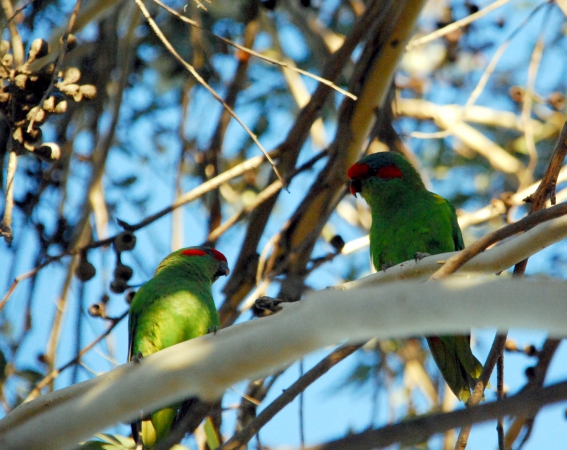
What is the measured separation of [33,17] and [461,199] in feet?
11.8

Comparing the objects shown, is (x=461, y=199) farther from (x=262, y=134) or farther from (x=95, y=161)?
(x=95, y=161)

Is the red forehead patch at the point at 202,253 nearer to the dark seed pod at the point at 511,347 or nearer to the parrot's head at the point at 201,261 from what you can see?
the parrot's head at the point at 201,261

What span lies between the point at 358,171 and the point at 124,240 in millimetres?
1522

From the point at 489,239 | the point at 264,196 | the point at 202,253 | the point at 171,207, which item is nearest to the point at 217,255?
the point at 202,253

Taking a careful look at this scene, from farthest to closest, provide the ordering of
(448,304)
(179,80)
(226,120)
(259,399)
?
1. (179,80)
2. (226,120)
3. (259,399)
4. (448,304)

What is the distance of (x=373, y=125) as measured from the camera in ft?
13.2

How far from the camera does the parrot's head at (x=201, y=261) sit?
3.92m

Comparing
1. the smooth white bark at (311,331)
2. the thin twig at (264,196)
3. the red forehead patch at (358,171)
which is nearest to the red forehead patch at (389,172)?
the red forehead patch at (358,171)

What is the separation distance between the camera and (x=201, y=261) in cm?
402

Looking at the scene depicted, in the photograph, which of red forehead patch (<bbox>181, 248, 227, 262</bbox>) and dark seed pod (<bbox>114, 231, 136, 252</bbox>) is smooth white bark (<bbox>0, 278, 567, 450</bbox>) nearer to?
dark seed pod (<bbox>114, 231, 136, 252</bbox>)

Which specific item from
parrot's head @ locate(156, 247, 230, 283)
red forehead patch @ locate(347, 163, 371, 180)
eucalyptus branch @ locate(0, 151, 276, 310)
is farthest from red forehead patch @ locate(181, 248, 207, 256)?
red forehead patch @ locate(347, 163, 371, 180)

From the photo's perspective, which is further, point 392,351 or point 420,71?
point 420,71

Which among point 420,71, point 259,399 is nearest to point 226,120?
point 259,399

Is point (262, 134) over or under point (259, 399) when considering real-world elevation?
over
